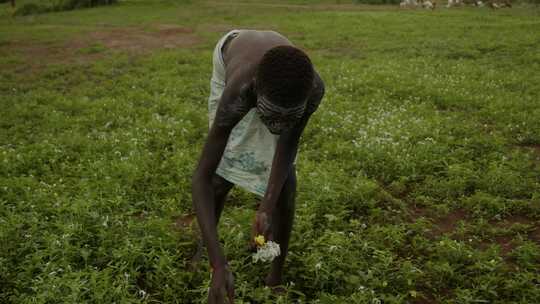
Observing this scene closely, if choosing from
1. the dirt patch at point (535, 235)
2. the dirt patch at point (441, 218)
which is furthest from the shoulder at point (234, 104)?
the dirt patch at point (535, 235)

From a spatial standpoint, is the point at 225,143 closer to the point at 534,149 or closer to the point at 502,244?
the point at 502,244

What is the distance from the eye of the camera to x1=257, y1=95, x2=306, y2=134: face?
113 inches

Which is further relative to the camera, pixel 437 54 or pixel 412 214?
pixel 437 54

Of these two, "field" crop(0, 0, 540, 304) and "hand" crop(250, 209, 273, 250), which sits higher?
"hand" crop(250, 209, 273, 250)

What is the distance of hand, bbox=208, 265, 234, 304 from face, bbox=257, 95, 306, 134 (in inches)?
35.4

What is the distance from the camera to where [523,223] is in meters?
5.39

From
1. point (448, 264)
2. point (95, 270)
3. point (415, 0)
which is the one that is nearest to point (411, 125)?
point (448, 264)

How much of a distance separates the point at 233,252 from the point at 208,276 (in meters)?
0.39

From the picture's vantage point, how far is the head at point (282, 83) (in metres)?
2.81

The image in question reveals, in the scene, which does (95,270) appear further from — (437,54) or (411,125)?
(437,54)

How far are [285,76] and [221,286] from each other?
1.26 m

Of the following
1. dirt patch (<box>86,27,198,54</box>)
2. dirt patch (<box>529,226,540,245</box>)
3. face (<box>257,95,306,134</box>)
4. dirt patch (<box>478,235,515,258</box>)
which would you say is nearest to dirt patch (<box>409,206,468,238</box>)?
dirt patch (<box>478,235,515,258</box>)

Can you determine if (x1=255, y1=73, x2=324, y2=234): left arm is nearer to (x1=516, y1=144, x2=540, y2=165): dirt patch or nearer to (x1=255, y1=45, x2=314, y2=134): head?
(x1=255, y1=45, x2=314, y2=134): head

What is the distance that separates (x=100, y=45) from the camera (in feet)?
48.7
